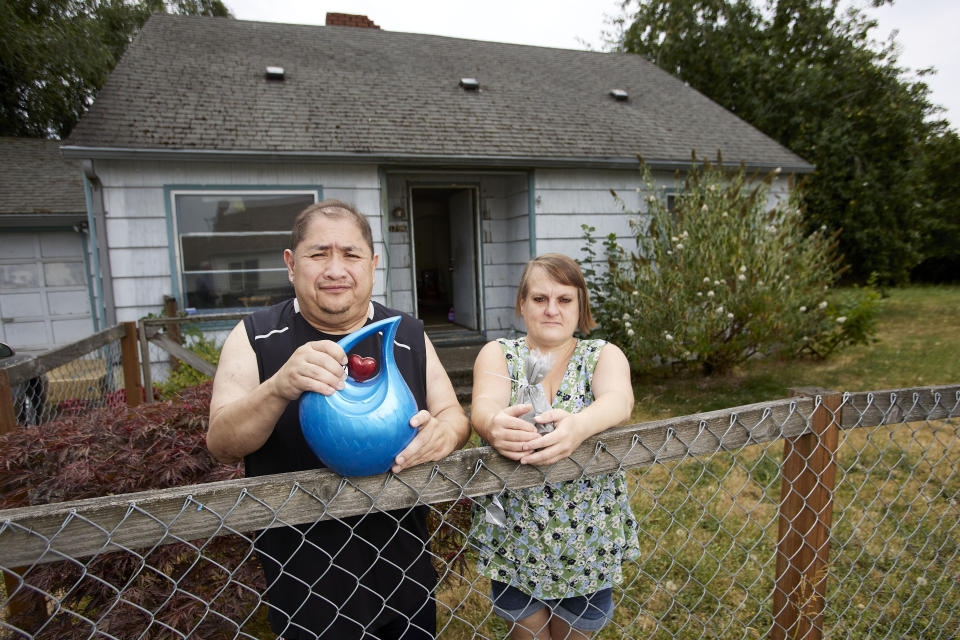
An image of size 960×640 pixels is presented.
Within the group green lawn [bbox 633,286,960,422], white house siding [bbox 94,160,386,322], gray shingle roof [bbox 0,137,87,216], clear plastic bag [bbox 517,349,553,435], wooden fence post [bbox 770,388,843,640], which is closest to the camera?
clear plastic bag [bbox 517,349,553,435]

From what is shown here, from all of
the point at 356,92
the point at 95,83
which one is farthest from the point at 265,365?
the point at 95,83

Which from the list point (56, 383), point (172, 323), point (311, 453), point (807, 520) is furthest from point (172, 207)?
point (807, 520)

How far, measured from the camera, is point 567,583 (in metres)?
1.57

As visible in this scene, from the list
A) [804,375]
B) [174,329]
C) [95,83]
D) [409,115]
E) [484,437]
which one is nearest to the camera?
[484,437]

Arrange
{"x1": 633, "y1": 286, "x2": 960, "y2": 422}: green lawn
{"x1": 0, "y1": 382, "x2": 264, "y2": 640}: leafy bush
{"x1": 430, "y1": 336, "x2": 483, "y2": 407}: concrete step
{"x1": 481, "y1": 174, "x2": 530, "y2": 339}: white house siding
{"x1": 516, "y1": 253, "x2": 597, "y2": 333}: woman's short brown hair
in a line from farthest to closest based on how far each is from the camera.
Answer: {"x1": 481, "y1": 174, "x2": 530, "y2": 339}: white house siding < {"x1": 430, "y1": 336, "x2": 483, "y2": 407}: concrete step < {"x1": 633, "y1": 286, "x2": 960, "y2": 422}: green lawn < {"x1": 0, "y1": 382, "x2": 264, "y2": 640}: leafy bush < {"x1": 516, "y1": 253, "x2": 597, "y2": 333}: woman's short brown hair

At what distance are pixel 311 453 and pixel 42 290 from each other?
10.4 m

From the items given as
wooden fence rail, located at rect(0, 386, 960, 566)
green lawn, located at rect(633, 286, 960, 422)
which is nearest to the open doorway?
green lawn, located at rect(633, 286, 960, 422)

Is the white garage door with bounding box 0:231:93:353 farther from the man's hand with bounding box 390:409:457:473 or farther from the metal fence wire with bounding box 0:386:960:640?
the man's hand with bounding box 390:409:457:473

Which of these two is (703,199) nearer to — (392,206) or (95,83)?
(392,206)

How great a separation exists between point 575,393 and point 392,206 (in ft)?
21.8

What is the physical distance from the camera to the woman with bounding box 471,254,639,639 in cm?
157

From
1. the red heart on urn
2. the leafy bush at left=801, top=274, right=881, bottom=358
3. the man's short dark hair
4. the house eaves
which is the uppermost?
the house eaves

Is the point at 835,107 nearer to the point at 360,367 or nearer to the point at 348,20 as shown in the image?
the point at 348,20

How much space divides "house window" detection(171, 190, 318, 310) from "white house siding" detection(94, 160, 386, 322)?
15 cm
